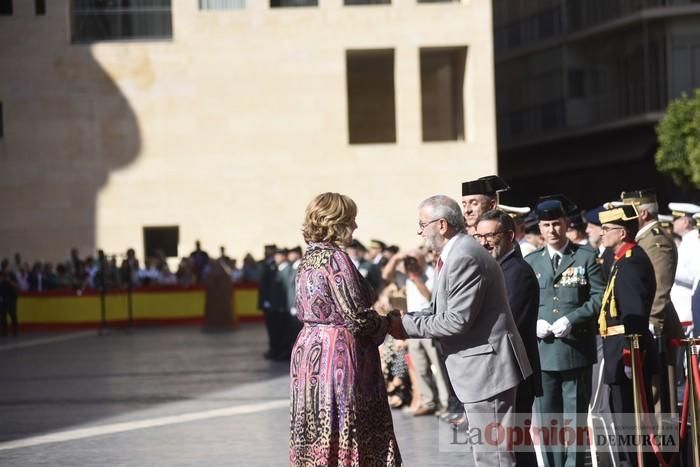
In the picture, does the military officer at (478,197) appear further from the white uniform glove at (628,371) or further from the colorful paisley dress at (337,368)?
the colorful paisley dress at (337,368)

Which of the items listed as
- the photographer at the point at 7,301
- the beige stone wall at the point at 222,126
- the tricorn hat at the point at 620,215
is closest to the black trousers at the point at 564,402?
the tricorn hat at the point at 620,215

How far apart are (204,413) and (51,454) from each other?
3.22m

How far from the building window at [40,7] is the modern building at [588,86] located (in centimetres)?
2136

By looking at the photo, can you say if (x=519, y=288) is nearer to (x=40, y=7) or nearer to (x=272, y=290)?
(x=272, y=290)

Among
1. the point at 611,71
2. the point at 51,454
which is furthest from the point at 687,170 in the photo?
the point at 51,454

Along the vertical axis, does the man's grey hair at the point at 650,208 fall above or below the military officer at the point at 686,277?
above

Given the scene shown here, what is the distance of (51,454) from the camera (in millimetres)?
12828

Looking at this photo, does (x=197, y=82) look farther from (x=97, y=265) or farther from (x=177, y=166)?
(x=97, y=265)

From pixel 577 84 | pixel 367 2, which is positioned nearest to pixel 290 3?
pixel 367 2

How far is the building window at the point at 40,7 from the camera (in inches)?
1674

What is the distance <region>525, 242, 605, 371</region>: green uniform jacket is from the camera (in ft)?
32.7

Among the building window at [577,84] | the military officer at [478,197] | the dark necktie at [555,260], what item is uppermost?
the building window at [577,84]

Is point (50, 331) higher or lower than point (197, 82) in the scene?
lower

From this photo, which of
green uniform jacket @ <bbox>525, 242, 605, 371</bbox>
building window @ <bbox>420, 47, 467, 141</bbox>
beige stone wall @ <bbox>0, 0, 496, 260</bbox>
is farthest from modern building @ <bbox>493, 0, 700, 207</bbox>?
green uniform jacket @ <bbox>525, 242, 605, 371</bbox>
